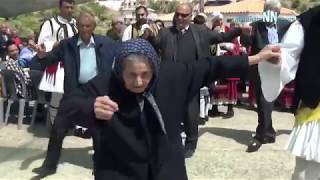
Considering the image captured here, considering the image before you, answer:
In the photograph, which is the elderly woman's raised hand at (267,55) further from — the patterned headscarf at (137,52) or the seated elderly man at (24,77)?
the seated elderly man at (24,77)

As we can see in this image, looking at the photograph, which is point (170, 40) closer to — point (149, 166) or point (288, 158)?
point (288, 158)

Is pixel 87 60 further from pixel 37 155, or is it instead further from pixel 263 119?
pixel 263 119

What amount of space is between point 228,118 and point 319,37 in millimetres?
5524

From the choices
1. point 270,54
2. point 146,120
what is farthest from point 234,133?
point 146,120

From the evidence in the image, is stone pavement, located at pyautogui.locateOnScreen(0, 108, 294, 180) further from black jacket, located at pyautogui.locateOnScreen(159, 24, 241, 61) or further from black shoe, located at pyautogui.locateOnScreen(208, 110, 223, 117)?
black jacket, located at pyautogui.locateOnScreen(159, 24, 241, 61)

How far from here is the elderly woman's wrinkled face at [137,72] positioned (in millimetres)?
2713

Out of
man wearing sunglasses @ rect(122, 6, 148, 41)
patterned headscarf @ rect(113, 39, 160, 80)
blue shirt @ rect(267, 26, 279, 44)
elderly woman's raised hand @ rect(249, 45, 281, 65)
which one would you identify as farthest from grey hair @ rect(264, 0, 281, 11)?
patterned headscarf @ rect(113, 39, 160, 80)

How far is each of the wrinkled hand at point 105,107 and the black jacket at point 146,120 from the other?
0.23 feet

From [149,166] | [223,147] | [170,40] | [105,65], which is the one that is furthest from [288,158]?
[149,166]

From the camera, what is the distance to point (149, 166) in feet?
9.55

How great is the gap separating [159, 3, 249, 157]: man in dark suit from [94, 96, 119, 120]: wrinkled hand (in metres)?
3.90

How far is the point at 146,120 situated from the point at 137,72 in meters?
0.27

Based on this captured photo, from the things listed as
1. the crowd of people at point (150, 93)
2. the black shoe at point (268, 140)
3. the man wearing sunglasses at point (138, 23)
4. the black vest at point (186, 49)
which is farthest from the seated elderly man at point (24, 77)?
the black shoe at point (268, 140)

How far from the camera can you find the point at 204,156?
6715 millimetres
